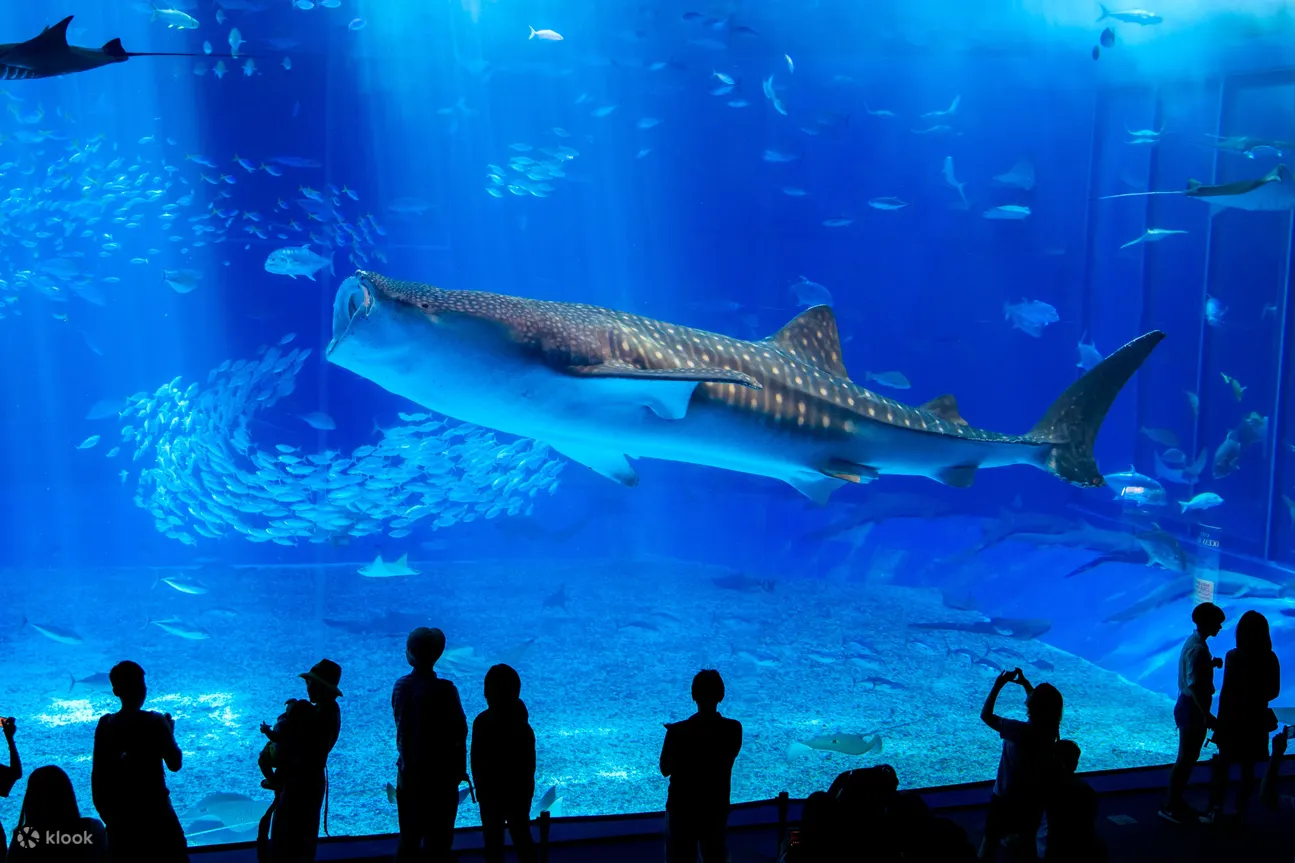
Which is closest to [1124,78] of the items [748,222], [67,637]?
[748,222]

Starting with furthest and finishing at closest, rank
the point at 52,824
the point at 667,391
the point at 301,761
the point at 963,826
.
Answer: the point at 667,391, the point at 963,826, the point at 301,761, the point at 52,824

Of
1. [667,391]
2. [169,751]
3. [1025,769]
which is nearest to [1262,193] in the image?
[667,391]

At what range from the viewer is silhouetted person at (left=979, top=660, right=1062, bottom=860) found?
2.57 meters

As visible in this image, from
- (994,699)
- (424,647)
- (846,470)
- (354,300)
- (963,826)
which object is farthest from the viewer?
(846,470)

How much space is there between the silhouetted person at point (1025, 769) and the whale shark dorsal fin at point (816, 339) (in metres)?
2.39

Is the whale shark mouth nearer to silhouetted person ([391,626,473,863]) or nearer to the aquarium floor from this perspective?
silhouetted person ([391,626,473,863])

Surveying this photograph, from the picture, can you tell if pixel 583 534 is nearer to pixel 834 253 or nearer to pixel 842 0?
pixel 834 253

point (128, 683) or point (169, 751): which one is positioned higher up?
point (128, 683)

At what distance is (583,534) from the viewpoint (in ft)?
59.9

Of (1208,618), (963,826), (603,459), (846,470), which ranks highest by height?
(603,459)

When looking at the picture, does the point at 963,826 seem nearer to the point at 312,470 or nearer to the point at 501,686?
the point at 501,686

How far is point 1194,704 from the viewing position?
3.45m

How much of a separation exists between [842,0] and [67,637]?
18.7m

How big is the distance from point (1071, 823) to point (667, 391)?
2.13m
